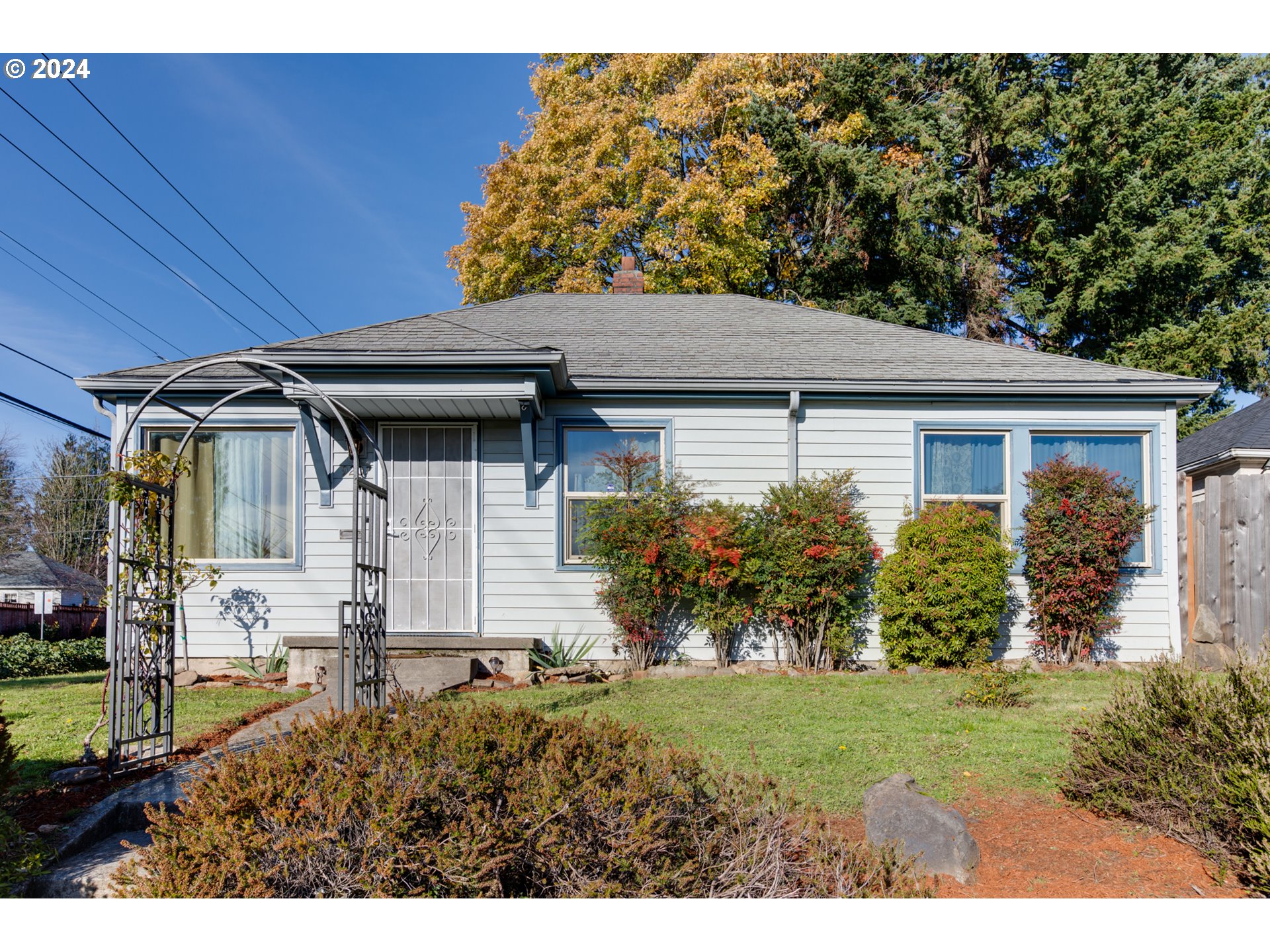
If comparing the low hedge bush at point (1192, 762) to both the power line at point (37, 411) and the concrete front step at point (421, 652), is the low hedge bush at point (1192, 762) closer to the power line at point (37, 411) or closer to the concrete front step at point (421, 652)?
the concrete front step at point (421, 652)

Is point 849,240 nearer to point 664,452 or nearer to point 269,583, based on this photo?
point 664,452

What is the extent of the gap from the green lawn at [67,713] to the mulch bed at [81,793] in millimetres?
175

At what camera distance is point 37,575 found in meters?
23.7

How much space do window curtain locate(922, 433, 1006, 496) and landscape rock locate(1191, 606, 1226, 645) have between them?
3005mm

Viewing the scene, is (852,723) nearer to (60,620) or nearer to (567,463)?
(567,463)

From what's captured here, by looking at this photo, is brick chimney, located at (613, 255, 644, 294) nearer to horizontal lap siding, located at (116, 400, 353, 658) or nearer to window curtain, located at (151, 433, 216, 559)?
horizontal lap siding, located at (116, 400, 353, 658)

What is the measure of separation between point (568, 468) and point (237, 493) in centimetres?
378

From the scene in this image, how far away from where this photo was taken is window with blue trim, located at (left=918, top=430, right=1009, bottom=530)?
30.8 ft

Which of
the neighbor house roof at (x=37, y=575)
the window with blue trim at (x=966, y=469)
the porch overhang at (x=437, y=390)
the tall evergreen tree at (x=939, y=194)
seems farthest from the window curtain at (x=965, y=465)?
the neighbor house roof at (x=37, y=575)

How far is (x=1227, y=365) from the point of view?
58.9ft

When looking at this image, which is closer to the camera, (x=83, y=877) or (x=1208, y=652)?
(x=83, y=877)

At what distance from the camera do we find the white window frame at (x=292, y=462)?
9227mm

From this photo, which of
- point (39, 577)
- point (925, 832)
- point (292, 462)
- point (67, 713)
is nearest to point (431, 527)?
point (292, 462)

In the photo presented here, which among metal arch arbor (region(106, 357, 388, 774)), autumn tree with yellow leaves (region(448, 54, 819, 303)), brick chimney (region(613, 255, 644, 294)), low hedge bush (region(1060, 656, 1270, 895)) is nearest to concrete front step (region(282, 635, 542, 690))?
metal arch arbor (region(106, 357, 388, 774))
